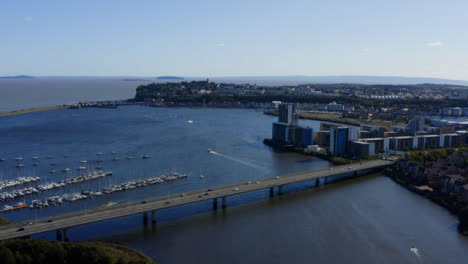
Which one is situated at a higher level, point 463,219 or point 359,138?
point 359,138

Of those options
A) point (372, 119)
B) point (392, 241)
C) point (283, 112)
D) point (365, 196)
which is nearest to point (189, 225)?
point (392, 241)

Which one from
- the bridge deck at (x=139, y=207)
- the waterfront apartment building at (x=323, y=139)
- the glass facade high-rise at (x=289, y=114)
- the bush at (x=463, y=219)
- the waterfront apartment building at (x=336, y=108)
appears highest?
the glass facade high-rise at (x=289, y=114)

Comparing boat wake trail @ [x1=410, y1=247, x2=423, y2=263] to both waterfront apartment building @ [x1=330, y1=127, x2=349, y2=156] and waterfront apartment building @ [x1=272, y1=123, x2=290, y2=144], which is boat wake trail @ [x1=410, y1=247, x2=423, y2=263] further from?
waterfront apartment building @ [x1=272, y1=123, x2=290, y2=144]

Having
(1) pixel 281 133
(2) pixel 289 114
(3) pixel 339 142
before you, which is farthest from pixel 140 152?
(3) pixel 339 142

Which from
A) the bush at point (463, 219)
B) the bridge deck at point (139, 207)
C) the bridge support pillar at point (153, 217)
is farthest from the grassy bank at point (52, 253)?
the bush at point (463, 219)

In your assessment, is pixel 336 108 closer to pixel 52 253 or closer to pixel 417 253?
pixel 417 253

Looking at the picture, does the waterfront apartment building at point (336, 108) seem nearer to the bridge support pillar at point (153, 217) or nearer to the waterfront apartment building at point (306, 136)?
the waterfront apartment building at point (306, 136)

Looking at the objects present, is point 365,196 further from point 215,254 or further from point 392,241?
point 215,254

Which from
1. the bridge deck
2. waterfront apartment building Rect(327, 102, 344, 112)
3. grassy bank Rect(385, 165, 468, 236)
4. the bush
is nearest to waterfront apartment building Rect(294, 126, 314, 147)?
grassy bank Rect(385, 165, 468, 236)
